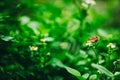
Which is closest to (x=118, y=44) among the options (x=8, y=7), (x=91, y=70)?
(x=91, y=70)

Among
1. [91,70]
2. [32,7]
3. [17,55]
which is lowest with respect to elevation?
[91,70]

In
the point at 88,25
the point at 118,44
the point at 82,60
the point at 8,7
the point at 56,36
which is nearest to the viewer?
the point at 118,44

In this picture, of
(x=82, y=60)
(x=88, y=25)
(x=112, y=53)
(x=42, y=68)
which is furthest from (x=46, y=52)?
(x=88, y=25)

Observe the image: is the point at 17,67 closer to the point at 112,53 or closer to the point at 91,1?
the point at 112,53

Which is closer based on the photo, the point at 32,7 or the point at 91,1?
the point at 91,1

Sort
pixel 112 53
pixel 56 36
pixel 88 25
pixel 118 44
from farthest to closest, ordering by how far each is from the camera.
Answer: pixel 88 25 → pixel 56 36 → pixel 118 44 → pixel 112 53

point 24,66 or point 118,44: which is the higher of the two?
point 118,44

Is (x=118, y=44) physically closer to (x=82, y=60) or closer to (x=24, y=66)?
(x=82, y=60)
